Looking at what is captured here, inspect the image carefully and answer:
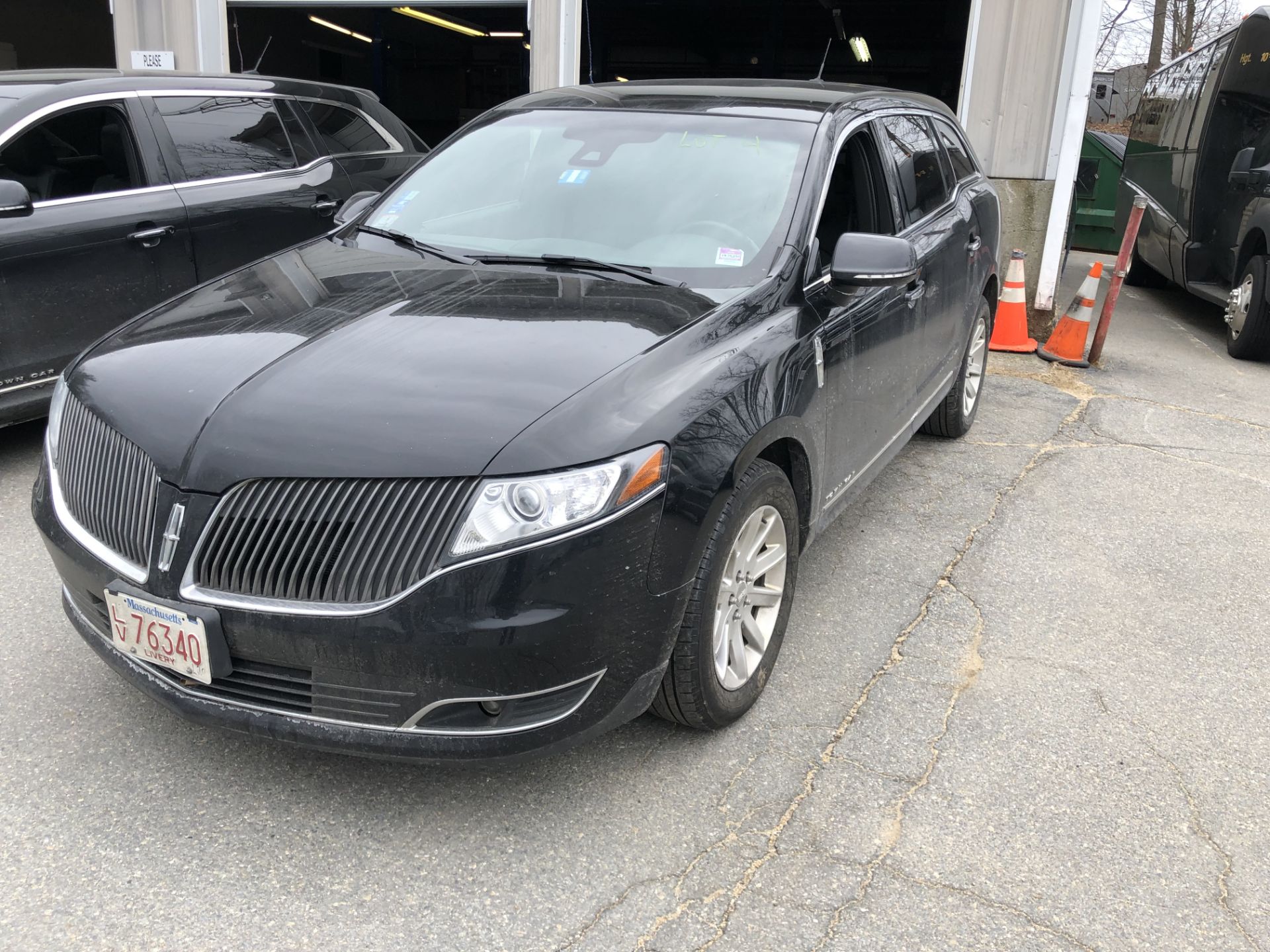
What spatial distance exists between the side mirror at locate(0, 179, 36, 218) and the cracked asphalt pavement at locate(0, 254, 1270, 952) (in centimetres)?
147

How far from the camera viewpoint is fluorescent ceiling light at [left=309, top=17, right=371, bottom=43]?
22.1 m

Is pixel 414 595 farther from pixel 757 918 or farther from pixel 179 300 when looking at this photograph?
pixel 179 300

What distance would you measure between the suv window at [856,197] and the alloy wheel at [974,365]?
1719 mm

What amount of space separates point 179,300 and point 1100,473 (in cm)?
447

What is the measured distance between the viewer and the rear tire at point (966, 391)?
217 inches

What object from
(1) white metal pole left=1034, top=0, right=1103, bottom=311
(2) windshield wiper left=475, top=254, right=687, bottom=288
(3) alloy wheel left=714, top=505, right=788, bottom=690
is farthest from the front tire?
(1) white metal pole left=1034, top=0, right=1103, bottom=311

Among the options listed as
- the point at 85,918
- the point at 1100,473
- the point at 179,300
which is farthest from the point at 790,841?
the point at 1100,473

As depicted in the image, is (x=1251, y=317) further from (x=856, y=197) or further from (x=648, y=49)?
(x=648, y=49)

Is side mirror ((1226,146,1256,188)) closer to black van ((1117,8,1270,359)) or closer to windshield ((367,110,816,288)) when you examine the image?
black van ((1117,8,1270,359))

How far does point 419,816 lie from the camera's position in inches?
102

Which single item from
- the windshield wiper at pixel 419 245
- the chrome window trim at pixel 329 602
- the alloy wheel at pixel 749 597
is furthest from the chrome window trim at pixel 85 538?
the alloy wheel at pixel 749 597

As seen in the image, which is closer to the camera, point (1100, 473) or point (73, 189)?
point (73, 189)

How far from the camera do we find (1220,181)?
30.6 feet

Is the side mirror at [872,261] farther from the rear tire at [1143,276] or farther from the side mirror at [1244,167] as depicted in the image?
the rear tire at [1143,276]
